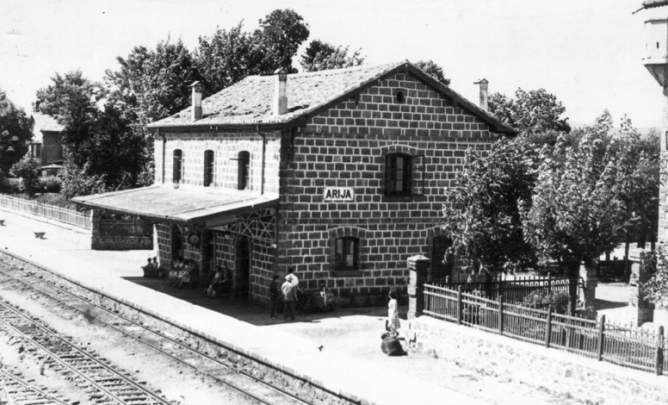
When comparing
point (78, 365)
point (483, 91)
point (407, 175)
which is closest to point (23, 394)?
point (78, 365)

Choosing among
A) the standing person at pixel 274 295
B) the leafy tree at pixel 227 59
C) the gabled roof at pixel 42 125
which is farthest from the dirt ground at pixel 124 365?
the gabled roof at pixel 42 125

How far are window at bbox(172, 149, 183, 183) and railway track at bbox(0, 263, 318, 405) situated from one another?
648cm

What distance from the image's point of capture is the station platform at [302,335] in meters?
18.0

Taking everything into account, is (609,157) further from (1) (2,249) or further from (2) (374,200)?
(1) (2,249)

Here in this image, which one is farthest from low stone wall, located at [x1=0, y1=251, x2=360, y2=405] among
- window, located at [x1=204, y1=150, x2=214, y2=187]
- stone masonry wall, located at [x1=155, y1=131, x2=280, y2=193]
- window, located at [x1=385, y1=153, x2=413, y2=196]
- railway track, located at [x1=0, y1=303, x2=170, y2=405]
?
window, located at [x1=385, y1=153, x2=413, y2=196]

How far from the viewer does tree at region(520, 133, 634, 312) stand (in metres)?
20.5

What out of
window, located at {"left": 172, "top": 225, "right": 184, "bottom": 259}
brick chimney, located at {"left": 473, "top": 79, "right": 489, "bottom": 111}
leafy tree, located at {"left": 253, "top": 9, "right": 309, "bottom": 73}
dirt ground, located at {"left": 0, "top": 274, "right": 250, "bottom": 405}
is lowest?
dirt ground, located at {"left": 0, "top": 274, "right": 250, "bottom": 405}

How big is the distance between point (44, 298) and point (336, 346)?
13.8 meters

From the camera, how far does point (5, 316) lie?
2742 cm

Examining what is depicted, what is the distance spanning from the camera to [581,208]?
67.3 feet

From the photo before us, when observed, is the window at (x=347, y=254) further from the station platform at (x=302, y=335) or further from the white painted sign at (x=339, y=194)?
the station platform at (x=302, y=335)

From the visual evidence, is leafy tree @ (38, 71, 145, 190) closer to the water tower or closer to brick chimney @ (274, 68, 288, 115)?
brick chimney @ (274, 68, 288, 115)

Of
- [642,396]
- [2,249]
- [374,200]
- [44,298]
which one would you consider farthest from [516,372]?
[2,249]

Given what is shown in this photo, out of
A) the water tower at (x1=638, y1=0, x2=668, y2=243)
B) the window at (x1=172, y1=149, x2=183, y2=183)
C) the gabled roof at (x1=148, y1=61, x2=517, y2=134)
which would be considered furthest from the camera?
the window at (x1=172, y1=149, x2=183, y2=183)
